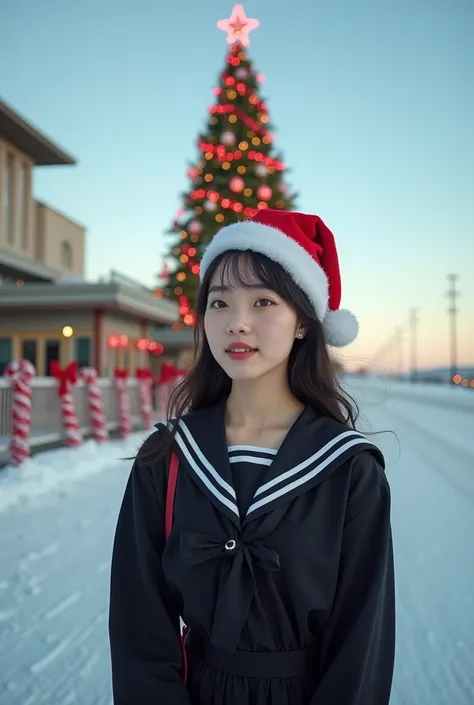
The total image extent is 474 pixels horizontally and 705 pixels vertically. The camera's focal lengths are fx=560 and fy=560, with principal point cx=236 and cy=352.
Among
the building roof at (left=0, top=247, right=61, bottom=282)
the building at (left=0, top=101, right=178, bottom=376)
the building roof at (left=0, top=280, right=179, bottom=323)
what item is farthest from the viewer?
the building roof at (left=0, top=247, right=61, bottom=282)

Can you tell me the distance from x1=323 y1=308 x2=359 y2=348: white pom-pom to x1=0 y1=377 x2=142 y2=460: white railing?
756 cm

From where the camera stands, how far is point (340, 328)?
1.93 meters

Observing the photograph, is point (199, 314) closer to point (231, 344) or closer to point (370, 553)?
point (231, 344)

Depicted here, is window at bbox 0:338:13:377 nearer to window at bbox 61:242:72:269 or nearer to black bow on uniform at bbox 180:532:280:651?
window at bbox 61:242:72:269

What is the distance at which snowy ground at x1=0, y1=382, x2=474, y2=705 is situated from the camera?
2830mm

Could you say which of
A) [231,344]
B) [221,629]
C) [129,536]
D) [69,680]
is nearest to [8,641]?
[69,680]

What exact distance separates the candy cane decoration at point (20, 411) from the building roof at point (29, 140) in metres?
9.02

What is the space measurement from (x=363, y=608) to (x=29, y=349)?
15114 millimetres

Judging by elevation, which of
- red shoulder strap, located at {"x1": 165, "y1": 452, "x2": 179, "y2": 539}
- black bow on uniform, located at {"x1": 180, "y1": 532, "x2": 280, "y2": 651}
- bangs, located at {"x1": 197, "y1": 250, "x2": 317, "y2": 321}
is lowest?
black bow on uniform, located at {"x1": 180, "y1": 532, "x2": 280, "y2": 651}

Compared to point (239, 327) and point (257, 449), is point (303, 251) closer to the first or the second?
point (239, 327)

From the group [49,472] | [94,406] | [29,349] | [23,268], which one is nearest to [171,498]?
[49,472]

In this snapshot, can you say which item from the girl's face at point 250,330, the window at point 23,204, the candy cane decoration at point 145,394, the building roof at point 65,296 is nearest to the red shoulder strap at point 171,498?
the girl's face at point 250,330

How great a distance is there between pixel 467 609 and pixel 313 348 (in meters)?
2.80

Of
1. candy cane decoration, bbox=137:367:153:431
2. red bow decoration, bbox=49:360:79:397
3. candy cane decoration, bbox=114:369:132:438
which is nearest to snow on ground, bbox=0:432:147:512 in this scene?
red bow decoration, bbox=49:360:79:397
